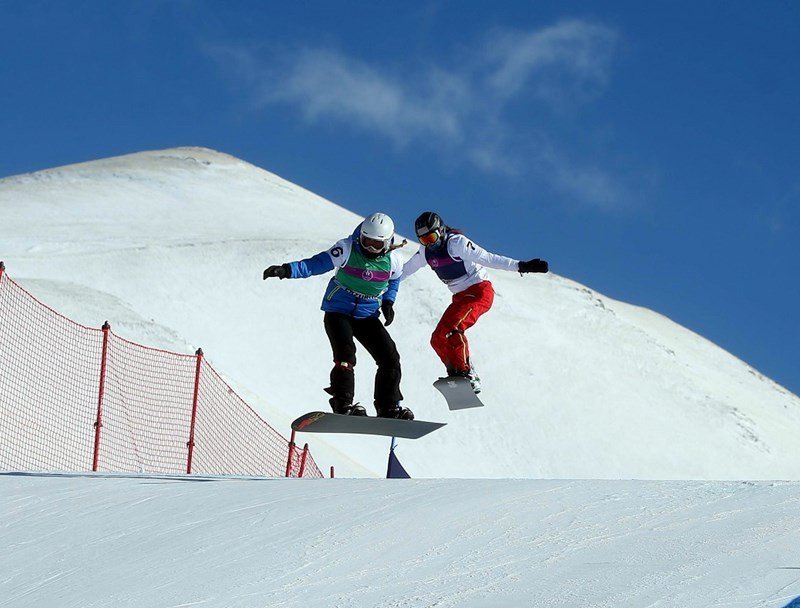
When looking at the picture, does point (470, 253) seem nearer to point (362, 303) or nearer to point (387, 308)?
point (387, 308)

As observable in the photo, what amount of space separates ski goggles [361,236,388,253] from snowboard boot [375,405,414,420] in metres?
1.34

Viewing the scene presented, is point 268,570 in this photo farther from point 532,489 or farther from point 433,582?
point 532,489

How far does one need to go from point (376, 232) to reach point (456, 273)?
3.31 feet

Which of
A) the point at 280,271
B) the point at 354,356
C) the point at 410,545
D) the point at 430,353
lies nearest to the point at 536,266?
the point at 354,356

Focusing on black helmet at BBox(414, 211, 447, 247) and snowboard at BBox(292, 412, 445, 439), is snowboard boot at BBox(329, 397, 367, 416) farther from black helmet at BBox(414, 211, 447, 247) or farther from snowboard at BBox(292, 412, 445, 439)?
black helmet at BBox(414, 211, 447, 247)

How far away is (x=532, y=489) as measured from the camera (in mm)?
7703

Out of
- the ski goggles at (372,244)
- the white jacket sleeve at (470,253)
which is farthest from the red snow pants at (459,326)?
the ski goggles at (372,244)

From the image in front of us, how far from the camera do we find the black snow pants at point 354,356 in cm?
1029

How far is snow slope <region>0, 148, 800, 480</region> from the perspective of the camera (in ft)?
85.8

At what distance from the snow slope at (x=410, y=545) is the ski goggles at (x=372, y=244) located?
2375 millimetres

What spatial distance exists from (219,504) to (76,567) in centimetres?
145

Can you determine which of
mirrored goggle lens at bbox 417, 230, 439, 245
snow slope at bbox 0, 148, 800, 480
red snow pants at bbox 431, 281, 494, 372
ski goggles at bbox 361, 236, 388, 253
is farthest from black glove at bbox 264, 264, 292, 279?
snow slope at bbox 0, 148, 800, 480

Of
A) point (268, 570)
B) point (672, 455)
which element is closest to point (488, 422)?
point (672, 455)

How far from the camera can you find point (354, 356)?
34.2 ft
